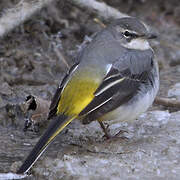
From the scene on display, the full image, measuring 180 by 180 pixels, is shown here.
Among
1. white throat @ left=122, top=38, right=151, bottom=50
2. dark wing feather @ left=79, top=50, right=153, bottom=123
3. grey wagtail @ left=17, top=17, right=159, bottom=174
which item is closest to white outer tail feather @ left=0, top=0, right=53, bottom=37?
grey wagtail @ left=17, top=17, right=159, bottom=174

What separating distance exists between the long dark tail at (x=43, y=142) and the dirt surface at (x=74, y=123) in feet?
0.75

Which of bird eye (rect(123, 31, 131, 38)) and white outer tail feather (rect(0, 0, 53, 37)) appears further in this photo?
white outer tail feather (rect(0, 0, 53, 37))

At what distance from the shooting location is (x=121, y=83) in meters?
5.91

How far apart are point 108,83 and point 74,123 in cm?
132

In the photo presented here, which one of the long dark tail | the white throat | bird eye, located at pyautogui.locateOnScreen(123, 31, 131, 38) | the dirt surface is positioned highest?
bird eye, located at pyautogui.locateOnScreen(123, 31, 131, 38)

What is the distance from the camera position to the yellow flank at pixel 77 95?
18.1ft

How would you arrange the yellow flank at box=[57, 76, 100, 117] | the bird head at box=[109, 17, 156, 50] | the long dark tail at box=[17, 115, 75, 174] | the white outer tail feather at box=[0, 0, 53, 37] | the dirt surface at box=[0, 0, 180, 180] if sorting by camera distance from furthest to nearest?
the white outer tail feather at box=[0, 0, 53, 37], the bird head at box=[109, 17, 156, 50], the yellow flank at box=[57, 76, 100, 117], the dirt surface at box=[0, 0, 180, 180], the long dark tail at box=[17, 115, 75, 174]

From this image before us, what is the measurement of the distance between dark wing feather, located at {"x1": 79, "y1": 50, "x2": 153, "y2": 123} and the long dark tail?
23 centimetres

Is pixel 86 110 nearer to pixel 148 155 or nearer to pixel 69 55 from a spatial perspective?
pixel 148 155

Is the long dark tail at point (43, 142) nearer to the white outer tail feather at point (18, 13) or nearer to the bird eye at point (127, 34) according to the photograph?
the bird eye at point (127, 34)

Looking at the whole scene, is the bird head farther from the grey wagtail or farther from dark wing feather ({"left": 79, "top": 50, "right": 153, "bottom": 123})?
dark wing feather ({"left": 79, "top": 50, "right": 153, "bottom": 123})

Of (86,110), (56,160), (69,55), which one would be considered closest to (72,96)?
(86,110)

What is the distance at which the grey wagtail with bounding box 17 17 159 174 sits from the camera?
550cm

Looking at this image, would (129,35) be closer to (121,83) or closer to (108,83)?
(121,83)
